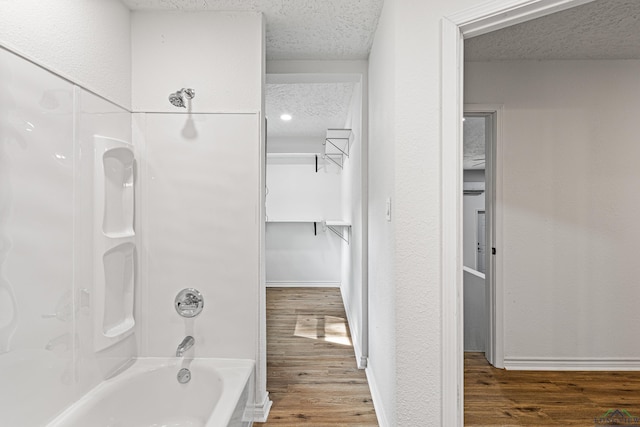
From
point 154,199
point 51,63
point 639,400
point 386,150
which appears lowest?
point 639,400

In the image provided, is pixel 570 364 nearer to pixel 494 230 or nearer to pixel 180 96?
pixel 494 230

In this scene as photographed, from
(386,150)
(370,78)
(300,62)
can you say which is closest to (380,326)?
(386,150)

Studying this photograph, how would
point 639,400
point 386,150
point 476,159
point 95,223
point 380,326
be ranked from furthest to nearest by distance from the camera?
point 476,159, point 639,400, point 380,326, point 386,150, point 95,223

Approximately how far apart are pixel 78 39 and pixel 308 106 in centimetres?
258

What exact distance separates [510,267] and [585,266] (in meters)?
0.57

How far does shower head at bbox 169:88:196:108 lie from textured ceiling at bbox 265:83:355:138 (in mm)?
1501

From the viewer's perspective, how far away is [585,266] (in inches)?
103

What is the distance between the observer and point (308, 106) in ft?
12.8

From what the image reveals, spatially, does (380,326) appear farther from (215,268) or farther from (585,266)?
(585,266)

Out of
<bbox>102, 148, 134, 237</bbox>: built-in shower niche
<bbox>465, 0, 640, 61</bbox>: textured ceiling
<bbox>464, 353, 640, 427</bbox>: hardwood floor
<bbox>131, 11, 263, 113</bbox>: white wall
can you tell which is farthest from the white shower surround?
<bbox>465, 0, 640, 61</bbox>: textured ceiling

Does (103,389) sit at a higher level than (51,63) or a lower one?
lower

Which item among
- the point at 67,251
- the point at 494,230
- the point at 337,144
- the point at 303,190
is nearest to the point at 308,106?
the point at 337,144

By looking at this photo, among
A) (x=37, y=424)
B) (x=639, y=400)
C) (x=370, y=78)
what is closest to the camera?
(x=37, y=424)

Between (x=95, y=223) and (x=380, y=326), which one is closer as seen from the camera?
(x=95, y=223)
